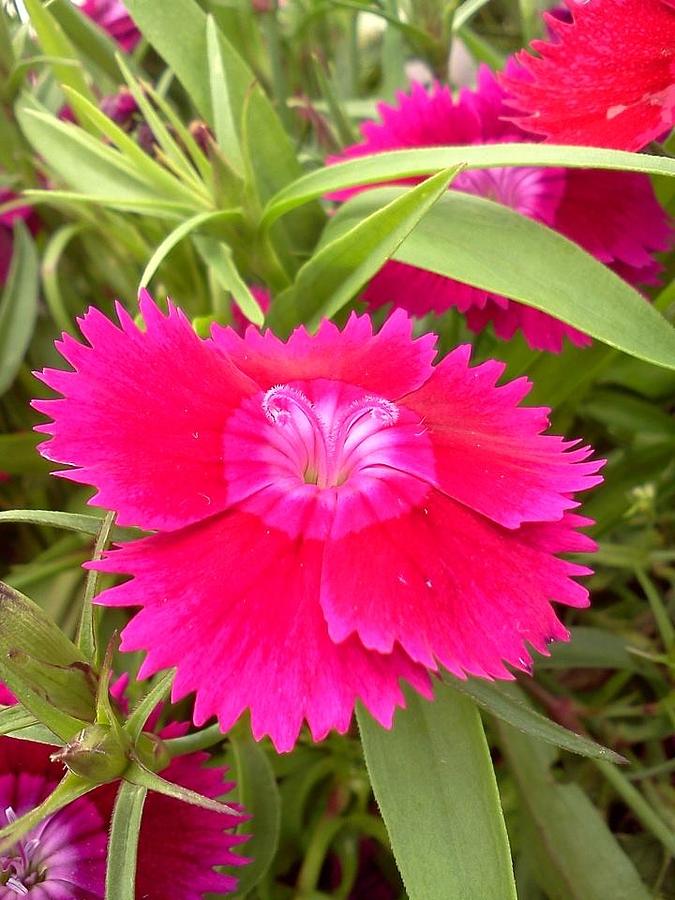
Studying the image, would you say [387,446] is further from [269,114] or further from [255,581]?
[269,114]

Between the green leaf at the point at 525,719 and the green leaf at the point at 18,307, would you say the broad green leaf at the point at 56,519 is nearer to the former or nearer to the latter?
the green leaf at the point at 525,719

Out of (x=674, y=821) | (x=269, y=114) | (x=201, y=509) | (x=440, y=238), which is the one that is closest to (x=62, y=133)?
(x=269, y=114)

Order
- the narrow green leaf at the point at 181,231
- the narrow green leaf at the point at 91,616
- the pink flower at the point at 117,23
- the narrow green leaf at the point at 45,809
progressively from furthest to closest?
the pink flower at the point at 117,23 < the narrow green leaf at the point at 181,231 < the narrow green leaf at the point at 91,616 < the narrow green leaf at the point at 45,809

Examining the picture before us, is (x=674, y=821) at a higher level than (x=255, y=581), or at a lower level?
lower

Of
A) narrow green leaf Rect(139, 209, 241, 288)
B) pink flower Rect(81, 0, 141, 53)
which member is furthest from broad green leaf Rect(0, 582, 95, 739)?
pink flower Rect(81, 0, 141, 53)

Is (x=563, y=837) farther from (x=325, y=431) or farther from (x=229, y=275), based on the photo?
(x=229, y=275)

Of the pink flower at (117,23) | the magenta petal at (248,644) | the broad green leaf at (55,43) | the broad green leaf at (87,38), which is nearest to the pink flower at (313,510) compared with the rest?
the magenta petal at (248,644)

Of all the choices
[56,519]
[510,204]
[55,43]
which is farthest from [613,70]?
[55,43]

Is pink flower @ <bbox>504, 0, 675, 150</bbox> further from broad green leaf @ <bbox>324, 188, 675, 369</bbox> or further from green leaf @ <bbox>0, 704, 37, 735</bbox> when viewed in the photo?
green leaf @ <bbox>0, 704, 37, 735</bbox>
